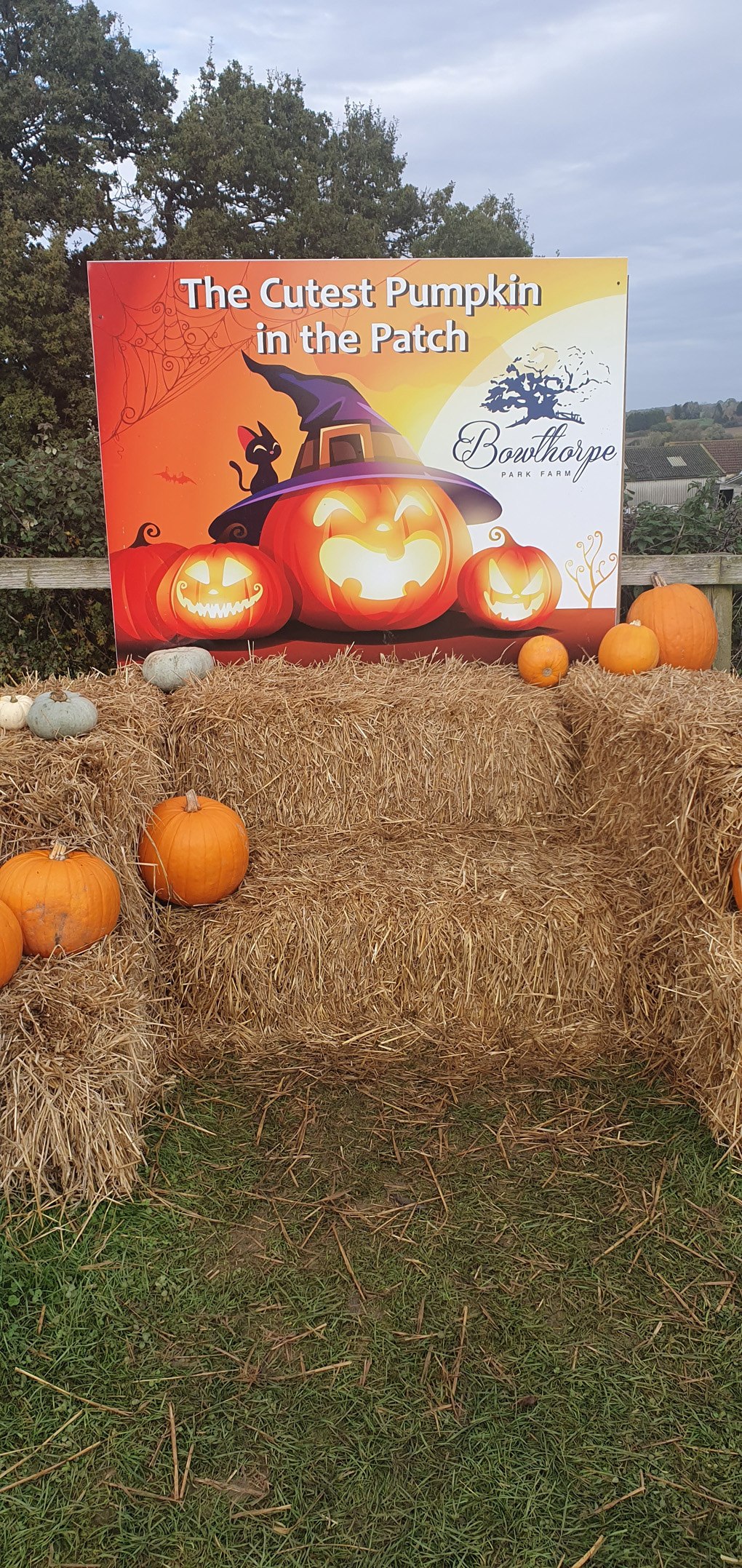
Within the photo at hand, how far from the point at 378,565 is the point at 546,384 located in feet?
4.08

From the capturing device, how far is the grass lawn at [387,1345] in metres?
1.82

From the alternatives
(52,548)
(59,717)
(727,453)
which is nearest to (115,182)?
(52,548)

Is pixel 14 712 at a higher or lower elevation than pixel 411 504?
lower

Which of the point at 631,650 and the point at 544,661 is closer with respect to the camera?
the point at 631,650

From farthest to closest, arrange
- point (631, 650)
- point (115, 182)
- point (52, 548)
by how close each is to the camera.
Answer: point (115, 182) < point (52, 548) < point (631, 650)

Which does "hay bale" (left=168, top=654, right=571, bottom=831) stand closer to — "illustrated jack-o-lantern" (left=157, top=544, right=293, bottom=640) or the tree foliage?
"illustrated jack-o-lantern" (left=157, top=544, right=293, bottom=640)

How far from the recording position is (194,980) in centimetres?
348

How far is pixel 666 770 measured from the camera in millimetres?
3475

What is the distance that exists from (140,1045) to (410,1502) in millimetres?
1432

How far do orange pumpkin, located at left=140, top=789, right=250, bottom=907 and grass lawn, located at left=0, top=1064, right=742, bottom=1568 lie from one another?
2.76 ft

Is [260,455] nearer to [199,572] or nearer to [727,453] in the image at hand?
[199,572]

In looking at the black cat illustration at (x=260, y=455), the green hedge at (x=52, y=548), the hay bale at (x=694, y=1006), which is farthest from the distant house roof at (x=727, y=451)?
the hay bale at (x=694, y=1006)

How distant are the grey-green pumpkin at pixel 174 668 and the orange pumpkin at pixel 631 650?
77.2 inches

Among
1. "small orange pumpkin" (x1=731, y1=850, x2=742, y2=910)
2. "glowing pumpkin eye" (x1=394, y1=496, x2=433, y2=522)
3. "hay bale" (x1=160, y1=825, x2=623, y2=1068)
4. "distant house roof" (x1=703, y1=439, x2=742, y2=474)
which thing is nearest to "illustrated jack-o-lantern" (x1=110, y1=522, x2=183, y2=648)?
"glowing pumpkin eye" (x1=394, y1=496, x2=433, y2=522)
